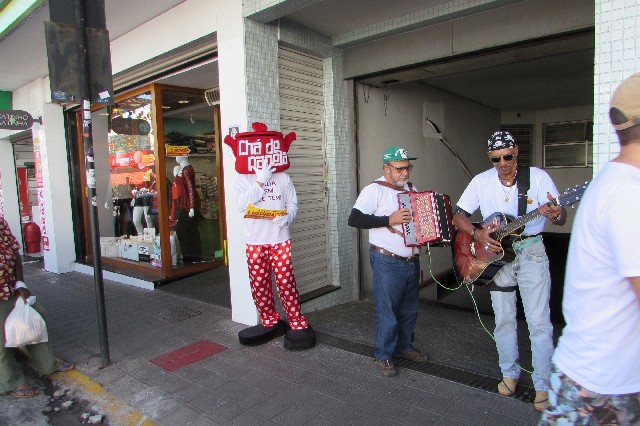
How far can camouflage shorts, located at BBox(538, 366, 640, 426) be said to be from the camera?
1416mm

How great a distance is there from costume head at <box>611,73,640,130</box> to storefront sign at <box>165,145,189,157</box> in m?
7.10

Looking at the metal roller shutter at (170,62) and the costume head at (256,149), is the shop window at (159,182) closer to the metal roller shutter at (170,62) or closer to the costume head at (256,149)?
the metal roller shutter at (170,62)

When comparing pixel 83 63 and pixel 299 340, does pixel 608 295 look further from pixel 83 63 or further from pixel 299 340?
pixel 83 63

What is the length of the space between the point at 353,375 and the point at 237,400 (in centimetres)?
96

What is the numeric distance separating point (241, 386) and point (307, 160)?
2.80 m

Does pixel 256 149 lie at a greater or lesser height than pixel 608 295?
greater

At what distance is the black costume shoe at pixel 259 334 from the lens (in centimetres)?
447

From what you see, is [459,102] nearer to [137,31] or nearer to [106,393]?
[137,31]

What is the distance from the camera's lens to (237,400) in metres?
3.46

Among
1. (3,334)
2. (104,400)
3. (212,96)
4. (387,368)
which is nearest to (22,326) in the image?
(3,334)

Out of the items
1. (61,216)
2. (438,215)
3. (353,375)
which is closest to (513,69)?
(438,215)

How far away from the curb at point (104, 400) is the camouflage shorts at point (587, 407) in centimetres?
273

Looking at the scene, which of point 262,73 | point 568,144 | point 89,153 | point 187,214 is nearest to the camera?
point 89,153

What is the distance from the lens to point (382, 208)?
145 inches
